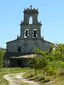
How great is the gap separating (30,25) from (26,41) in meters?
4.38

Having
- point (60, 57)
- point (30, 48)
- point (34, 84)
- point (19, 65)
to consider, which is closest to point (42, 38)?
point (30, 48)

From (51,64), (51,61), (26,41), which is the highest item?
(26,41)

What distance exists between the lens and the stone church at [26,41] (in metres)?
79.1

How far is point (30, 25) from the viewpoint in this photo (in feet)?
262

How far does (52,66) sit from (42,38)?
44.9m

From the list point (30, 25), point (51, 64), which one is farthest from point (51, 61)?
point (30, 25)

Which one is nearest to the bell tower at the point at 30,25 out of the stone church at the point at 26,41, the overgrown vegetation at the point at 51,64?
the stone church at the point at 26,41

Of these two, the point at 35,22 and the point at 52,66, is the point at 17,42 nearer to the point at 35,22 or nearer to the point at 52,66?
the point at 35,22

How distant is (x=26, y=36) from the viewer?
81.4 meters

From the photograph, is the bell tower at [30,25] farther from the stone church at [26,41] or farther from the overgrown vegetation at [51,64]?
the overgrown vegetation at [51,64]

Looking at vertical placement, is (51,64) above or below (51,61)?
below

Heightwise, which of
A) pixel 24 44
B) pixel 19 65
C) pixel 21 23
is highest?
pixel 21 23

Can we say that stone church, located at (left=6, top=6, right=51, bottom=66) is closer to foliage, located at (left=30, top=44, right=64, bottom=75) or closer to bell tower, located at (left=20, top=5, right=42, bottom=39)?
bell tower, located at (left=20, top=5, right=42, bottom=39)

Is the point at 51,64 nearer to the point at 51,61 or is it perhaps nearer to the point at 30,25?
→ the point at 51,61
